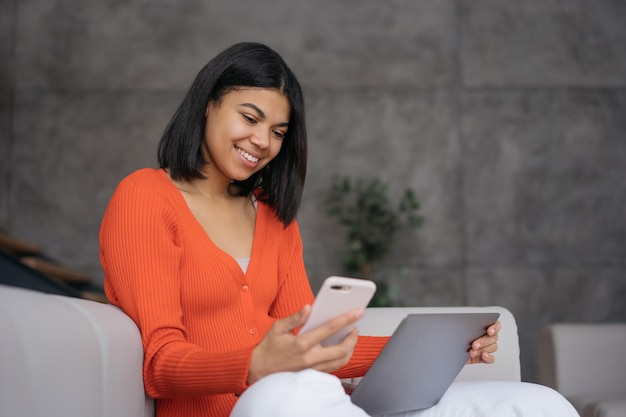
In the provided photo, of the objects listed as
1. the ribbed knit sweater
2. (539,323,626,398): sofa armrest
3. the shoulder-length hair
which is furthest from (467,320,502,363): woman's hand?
(539,323,626,398): sofa armrest

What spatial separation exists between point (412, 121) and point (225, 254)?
3015mm

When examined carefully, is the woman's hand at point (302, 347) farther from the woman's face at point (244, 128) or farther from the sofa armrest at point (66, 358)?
the woman's face at point (244, 128)

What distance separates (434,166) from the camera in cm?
447

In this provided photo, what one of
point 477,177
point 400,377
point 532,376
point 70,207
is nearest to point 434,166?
point 477,177

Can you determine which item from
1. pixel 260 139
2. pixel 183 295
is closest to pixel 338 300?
pixel 183 295

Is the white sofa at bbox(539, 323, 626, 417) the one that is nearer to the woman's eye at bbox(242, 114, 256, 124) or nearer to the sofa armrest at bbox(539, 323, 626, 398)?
the sofa armrest at bbox(539, 323, 626, 398)

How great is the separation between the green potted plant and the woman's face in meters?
2.40

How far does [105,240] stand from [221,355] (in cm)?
38

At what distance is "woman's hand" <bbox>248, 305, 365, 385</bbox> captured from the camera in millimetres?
1188

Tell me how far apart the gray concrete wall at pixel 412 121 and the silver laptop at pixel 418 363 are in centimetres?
285

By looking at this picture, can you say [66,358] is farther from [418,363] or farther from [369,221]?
[369,221]

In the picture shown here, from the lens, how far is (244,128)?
67.9 inches

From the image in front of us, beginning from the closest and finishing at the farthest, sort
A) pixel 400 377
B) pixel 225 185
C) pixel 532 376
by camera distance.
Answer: pixel 400 377, pixel 225 185, pixel 532 376

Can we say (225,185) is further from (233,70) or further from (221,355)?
(221,355)
